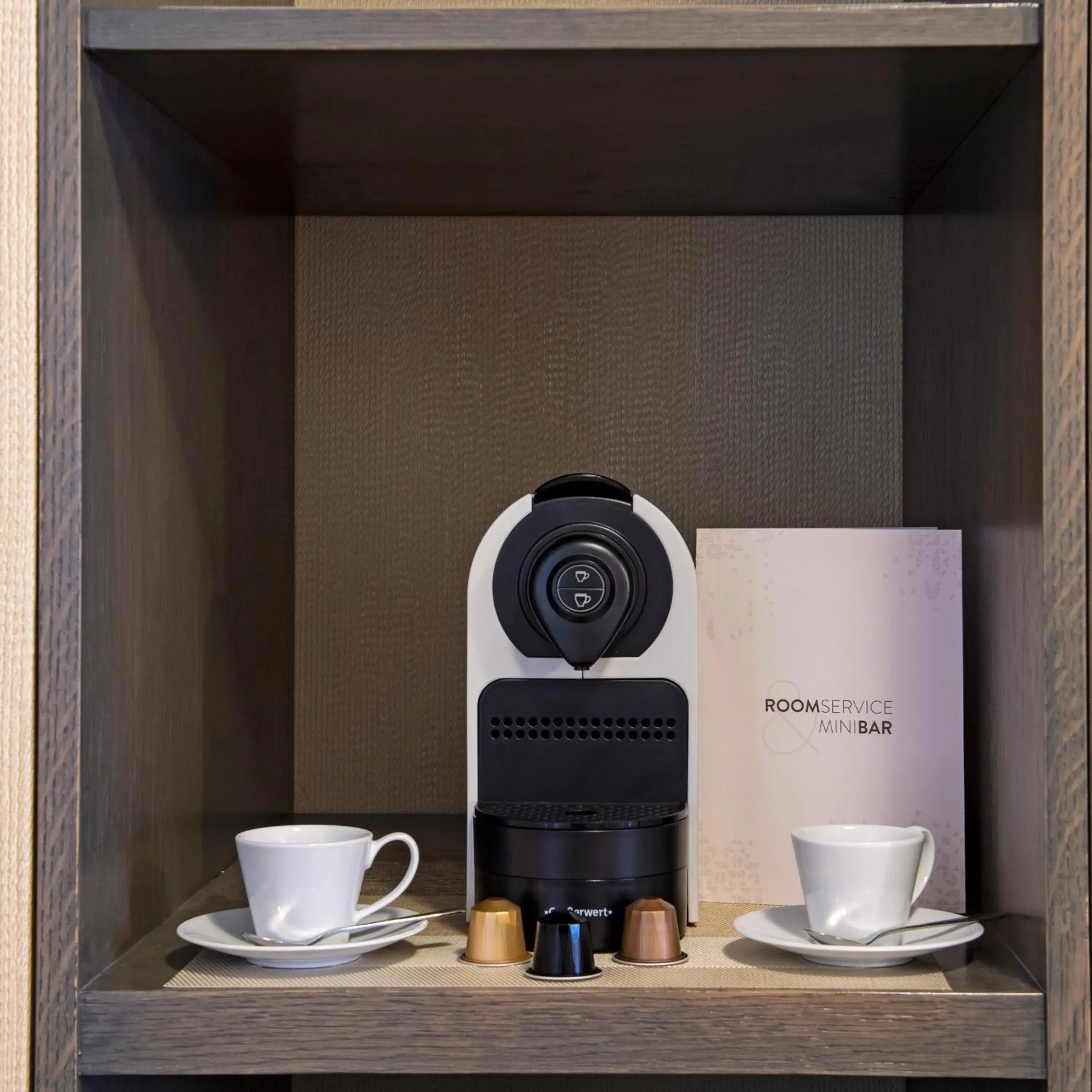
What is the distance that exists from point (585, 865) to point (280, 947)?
7.4 inches

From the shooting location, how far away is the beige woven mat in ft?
2.40

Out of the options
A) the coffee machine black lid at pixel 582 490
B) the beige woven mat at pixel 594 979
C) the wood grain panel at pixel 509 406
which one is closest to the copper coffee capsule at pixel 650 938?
the beige woven mat at pixel 594 979

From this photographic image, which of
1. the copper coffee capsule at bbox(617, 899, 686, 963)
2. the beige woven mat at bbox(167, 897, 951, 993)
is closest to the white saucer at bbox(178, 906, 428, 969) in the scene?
the beige woven mat at bbox(167, 897, 951, 993)

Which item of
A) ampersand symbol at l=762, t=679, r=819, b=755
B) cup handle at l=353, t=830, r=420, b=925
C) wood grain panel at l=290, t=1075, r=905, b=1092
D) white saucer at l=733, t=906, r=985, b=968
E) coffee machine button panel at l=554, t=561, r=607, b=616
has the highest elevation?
coffee machine button panel at l=554, t=561, r=607, b=616

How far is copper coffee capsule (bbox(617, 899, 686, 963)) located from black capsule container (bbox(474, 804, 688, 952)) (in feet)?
0.08

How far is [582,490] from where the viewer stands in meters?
0.91

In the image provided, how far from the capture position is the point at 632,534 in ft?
2.92

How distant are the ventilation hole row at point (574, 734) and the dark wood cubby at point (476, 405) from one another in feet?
0.69

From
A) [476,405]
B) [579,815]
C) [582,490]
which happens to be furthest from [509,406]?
[579,815]

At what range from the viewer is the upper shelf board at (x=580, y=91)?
0.75 meters

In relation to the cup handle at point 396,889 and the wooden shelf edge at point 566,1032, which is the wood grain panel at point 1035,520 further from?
the cup handle at point 396,889

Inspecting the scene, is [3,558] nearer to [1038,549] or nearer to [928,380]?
[1038,549]

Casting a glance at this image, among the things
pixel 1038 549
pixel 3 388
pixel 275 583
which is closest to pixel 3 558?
pixel 3 388

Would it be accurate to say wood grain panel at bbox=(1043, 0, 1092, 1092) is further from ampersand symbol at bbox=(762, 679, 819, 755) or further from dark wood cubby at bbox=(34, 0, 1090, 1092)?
ampersand symbol at bbox=(762, 679, 819, 755)
